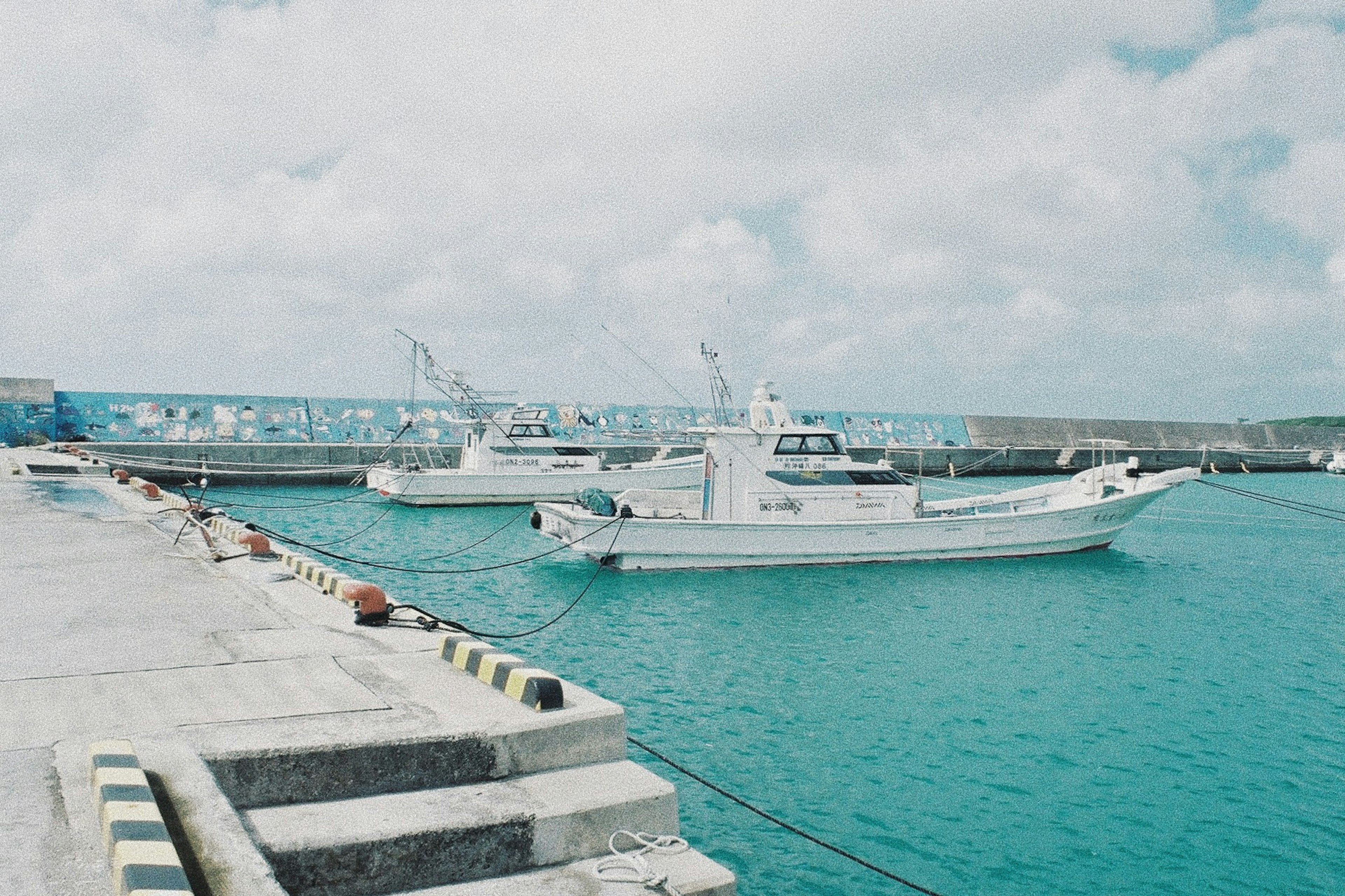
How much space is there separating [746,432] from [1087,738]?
9794 millimetres

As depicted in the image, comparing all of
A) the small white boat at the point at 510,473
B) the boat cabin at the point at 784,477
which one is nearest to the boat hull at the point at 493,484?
the small white boat at the point at 510,473

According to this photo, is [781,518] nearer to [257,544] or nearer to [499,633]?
[499,633]

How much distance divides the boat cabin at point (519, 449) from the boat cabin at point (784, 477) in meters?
10.7

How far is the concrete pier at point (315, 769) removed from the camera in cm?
341

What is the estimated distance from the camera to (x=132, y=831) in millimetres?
3088

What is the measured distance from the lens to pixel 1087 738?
908 centimetres

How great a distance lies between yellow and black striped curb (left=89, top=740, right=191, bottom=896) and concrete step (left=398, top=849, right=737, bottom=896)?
1.04 metres

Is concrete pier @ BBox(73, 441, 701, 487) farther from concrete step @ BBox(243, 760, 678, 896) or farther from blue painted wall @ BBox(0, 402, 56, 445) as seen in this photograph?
concrete step @ BBox(243, 760, 678, 896)

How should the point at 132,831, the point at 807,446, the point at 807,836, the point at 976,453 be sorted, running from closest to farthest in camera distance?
the point at 132,831 → the point at 807,836 → the point at 807,446 → the point at 976,453

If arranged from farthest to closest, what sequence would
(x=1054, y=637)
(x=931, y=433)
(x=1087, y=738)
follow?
(x=931, y=433) < (x=1054, y=637) < (x=1087, y=738)

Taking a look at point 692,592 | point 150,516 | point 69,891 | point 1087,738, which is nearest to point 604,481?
point 692,592

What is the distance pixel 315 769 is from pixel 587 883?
1.30 m

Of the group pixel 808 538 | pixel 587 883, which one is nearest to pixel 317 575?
pixel 587 883

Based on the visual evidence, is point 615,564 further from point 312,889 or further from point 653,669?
point 312,889
